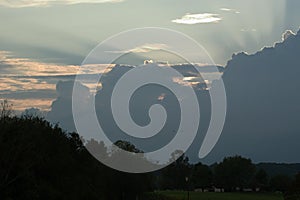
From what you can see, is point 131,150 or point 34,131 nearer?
point 34,131

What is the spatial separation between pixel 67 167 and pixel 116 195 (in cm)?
3438

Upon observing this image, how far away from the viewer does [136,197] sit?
103 meters

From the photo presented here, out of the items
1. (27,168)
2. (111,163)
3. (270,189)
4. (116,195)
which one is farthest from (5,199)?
(270,189)

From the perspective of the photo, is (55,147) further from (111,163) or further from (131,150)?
(131,150)

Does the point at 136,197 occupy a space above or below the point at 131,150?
below

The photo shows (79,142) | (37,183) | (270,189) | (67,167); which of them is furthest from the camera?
(270,189)

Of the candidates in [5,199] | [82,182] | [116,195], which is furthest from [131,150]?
[5,199]

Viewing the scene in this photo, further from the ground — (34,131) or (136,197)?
(34,131)

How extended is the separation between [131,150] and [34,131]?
56902mm

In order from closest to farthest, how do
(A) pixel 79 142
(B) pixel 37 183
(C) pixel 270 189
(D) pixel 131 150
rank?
(B) pixel 37 183 → (A) pixel 79 142 → (D) pixel 131 150 → (C) pixel 270 189

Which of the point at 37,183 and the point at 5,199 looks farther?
the point at 37,183

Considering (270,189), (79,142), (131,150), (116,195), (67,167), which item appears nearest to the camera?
(67,167)

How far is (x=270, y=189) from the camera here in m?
198

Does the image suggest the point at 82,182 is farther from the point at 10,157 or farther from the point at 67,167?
the point at 10,157
